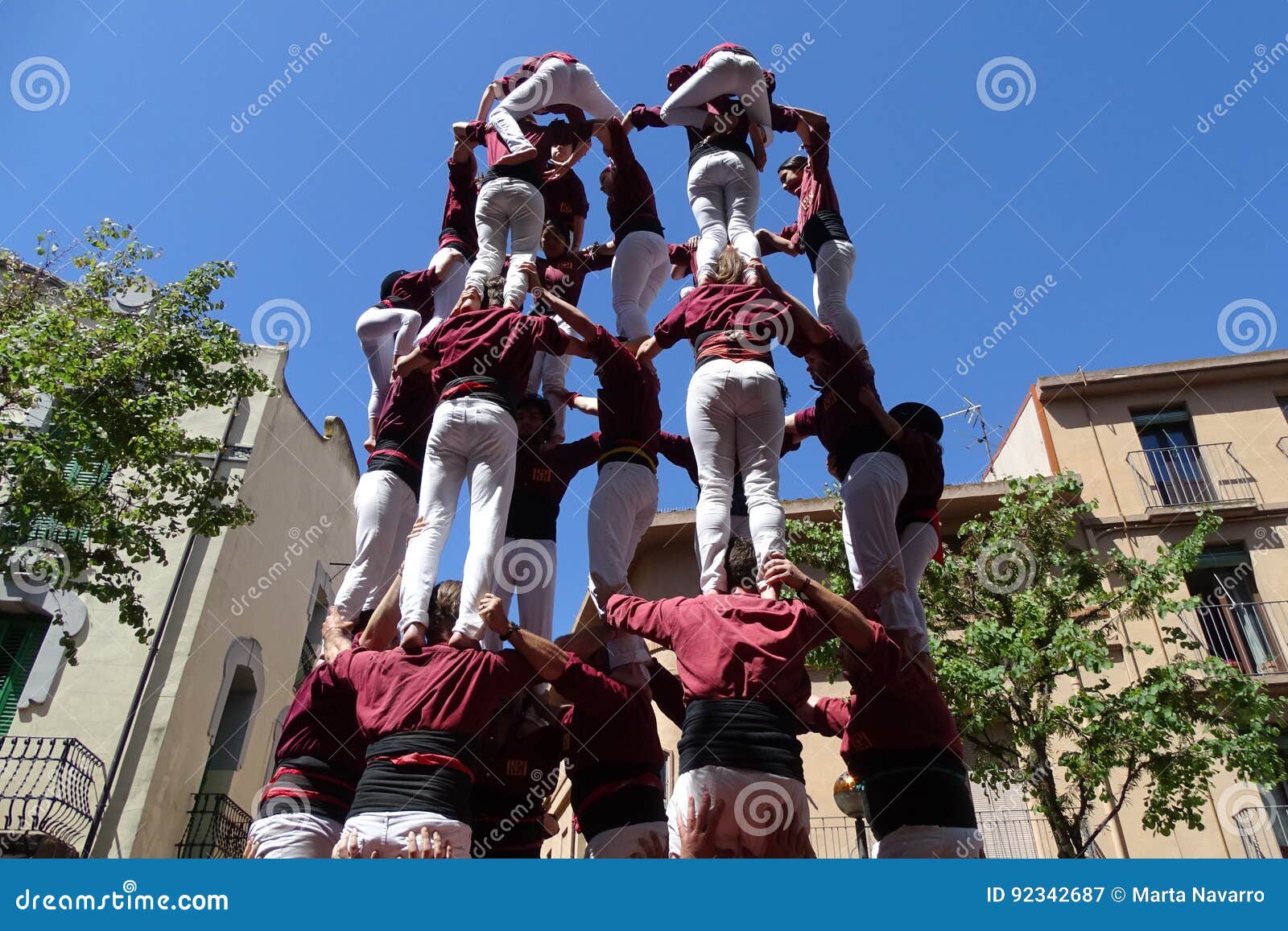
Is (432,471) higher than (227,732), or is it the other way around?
(227,732)

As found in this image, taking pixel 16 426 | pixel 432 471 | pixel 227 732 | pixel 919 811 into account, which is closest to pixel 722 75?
pixel 432 471

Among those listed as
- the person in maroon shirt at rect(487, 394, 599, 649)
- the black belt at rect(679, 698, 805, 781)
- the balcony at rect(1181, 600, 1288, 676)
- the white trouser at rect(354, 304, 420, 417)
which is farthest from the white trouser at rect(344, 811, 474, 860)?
the balcony at rect(1181, 600, 1288, 676)

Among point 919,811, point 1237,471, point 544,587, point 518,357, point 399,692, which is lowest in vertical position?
point 919,811

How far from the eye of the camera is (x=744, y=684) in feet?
14.3

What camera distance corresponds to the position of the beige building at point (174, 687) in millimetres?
12164

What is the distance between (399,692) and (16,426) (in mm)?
7950

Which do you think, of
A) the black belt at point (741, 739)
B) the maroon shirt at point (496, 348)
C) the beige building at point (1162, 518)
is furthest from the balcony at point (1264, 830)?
the maroon shirt at point (496, 348)

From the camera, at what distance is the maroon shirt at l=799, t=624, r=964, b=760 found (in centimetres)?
487

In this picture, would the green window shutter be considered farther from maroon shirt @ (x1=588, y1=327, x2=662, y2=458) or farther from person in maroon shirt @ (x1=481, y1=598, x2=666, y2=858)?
person in maroon shirt @ (x1=481, y1=598, x2=666, y2=858)

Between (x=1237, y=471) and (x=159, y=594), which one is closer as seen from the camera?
(x=159, y=594)

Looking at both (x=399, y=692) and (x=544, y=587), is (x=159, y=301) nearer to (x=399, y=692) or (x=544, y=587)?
(x=544, y=587)

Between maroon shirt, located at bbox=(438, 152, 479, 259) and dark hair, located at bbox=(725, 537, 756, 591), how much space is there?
15.7 ft

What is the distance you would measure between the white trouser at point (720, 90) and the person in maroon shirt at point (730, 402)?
249 centimetres

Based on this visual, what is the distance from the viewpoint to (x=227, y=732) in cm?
1540
